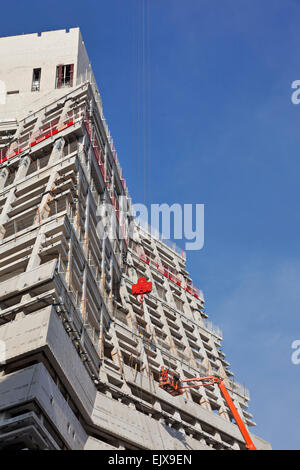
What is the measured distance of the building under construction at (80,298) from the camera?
30.0m

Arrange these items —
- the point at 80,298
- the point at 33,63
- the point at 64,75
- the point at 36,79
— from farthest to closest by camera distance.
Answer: the point at 33,63
the point at 36,79
the point at 64,75
the point at 80,298

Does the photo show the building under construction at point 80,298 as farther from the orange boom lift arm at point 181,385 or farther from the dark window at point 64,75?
the orange boom lift arm at point 181,385

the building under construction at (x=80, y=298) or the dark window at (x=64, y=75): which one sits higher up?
the dark window at (x=64, y=75)

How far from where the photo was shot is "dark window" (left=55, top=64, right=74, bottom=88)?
60.8 metres

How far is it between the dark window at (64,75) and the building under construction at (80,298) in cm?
12

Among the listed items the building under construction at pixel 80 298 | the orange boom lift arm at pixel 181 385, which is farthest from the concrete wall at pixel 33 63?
the orange boom lift arm at pixel 181 385

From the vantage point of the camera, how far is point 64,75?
6156cm

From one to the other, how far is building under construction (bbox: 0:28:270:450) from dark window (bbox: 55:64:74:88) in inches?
4.9

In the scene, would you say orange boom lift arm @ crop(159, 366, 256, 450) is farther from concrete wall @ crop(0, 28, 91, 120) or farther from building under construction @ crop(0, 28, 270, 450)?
concrete wall @ crop(0, 28, 91, 120)

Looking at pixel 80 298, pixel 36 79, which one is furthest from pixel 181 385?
pixel 36 79

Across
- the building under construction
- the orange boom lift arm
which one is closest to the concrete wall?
the building under construction

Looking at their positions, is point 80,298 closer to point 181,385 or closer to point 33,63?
point 181,385

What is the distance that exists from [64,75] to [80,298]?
99.0 ft
